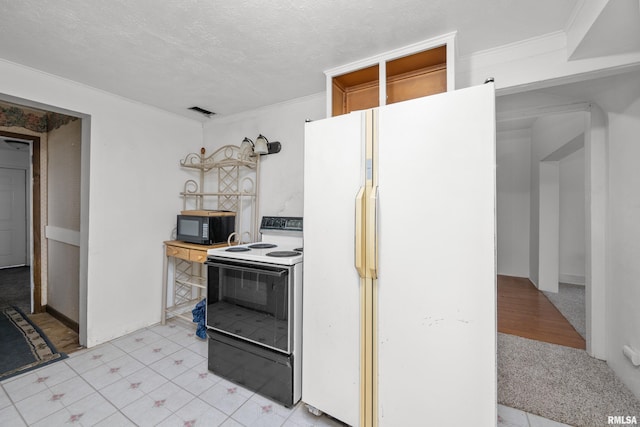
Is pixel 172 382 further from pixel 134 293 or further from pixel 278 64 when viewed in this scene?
pixel 278 64

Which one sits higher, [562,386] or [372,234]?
[372,234]

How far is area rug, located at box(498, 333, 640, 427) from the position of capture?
1730mm

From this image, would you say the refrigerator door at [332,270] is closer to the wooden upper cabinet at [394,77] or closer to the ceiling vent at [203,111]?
the wooden upper cabinet at [394,77]

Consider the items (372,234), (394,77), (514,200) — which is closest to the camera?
(372,234)

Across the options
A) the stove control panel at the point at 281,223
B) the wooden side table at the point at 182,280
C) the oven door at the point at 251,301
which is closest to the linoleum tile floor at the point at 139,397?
the oven door at the point at 251,301

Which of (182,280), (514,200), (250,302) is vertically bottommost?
(182,280)

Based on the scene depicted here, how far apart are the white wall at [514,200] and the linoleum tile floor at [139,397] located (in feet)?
13.8

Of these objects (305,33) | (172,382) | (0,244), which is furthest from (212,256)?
(0,244)

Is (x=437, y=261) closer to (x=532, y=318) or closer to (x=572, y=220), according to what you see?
(x=532, y=318)

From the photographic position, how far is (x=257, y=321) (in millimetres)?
1897

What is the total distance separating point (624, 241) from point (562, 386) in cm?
114

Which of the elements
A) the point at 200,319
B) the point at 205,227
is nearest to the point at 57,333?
the point at 200,319

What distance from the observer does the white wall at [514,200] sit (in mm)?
5059

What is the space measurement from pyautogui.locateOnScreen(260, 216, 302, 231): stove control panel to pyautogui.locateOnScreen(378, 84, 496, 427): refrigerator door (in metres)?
1.16
